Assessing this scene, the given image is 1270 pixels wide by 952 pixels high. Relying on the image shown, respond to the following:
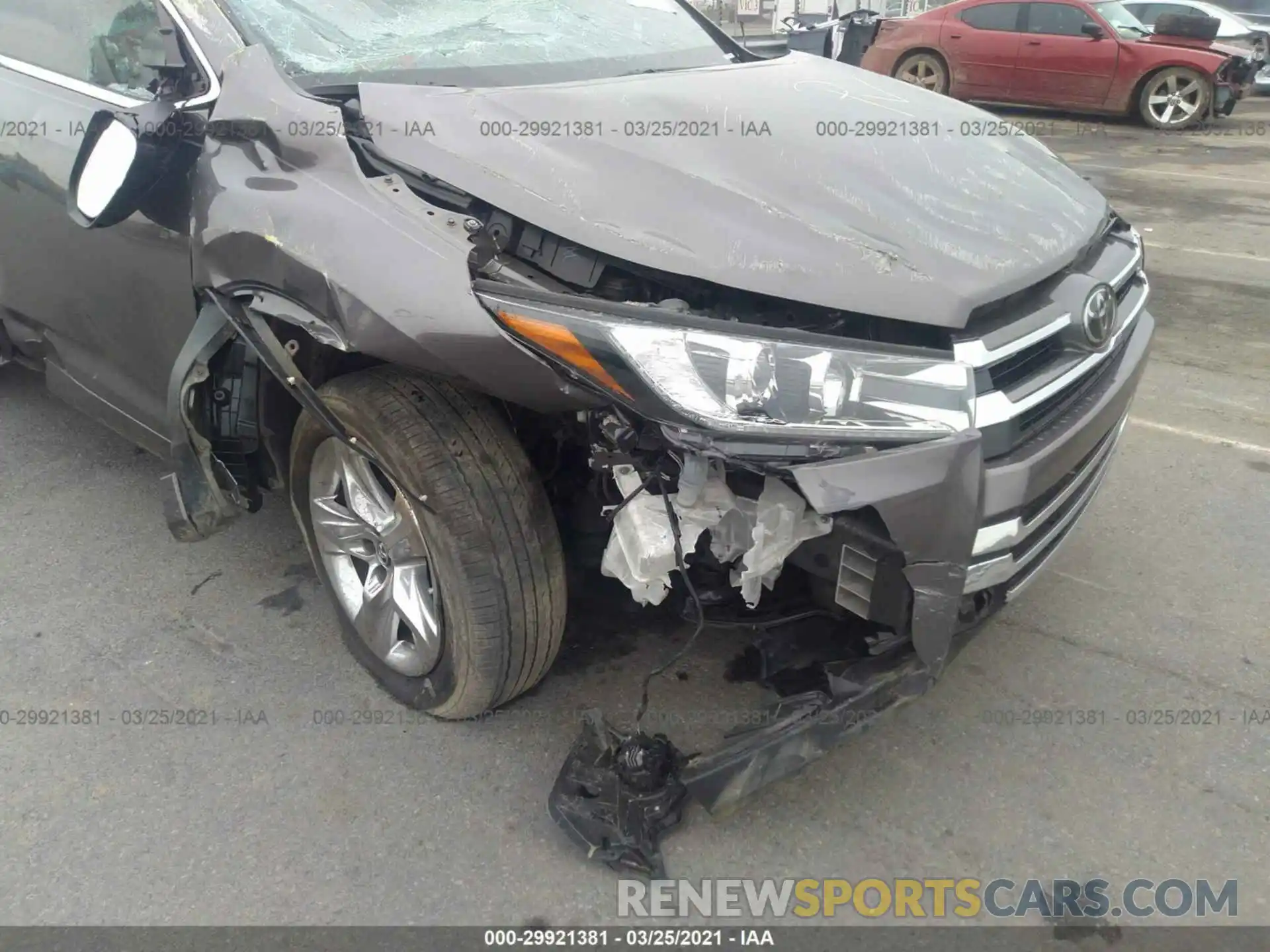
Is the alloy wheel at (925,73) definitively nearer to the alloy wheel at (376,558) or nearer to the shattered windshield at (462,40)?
the shattered windshield at (462,40)

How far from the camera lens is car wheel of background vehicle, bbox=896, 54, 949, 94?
13.3 metres

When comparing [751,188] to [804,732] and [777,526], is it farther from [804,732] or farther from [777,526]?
[804,732]

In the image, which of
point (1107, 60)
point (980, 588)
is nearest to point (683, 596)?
point (980, 588)

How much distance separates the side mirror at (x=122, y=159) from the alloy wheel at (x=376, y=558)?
2.45 ft

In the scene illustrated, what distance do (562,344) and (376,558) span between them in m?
1.01

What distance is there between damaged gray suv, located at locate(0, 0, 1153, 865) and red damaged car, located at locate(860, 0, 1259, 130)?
11.0 m

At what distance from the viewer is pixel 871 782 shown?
238 cm

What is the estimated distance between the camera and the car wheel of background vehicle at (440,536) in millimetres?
2105

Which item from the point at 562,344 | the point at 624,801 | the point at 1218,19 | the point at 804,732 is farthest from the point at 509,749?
the point at 1218,19

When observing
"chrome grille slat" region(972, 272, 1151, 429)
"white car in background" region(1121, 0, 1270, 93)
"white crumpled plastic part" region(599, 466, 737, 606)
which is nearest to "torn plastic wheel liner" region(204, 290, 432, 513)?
"white crumpled plastic part" region(599, 466, 737, 606)

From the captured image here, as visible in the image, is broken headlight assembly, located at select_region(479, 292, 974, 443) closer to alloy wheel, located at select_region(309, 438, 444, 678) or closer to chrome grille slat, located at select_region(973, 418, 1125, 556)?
chrome grille slat, located at select_region(973, 418, 1125, 556)

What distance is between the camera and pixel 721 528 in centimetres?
189

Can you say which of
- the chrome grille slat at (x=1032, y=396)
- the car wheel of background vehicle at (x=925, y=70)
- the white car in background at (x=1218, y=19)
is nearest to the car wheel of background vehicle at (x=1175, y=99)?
the white car in background at (x=1218, y=19)

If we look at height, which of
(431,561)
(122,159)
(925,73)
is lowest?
(925,73)
